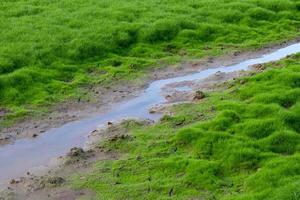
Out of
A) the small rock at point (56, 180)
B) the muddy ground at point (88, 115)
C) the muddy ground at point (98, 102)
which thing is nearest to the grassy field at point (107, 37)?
the muddy ground at point (98, 102)

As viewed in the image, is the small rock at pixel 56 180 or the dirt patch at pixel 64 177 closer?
the dirt patch at pixel 64 177

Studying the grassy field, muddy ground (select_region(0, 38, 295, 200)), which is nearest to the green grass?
muddy ground (select_region(0, 38, 295, 200))

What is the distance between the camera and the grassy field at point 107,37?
1800 cm

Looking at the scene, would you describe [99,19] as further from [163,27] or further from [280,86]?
[280,86]

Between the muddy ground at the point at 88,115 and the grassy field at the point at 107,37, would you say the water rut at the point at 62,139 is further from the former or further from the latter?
the grassy field at the point at 107,37

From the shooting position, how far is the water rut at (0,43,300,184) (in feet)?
44.9


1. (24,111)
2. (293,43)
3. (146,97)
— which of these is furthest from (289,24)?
(24,111)

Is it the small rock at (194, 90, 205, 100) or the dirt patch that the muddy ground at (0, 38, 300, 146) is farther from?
the small rock at (194, 90, 205, 100)

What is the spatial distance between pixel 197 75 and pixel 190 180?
7.41 meters

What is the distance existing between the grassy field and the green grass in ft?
12.8

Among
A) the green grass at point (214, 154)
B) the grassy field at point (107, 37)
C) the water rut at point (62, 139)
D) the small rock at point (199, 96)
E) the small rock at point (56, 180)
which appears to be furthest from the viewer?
the grassy field at point (107, 37)

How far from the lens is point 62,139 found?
1485cm

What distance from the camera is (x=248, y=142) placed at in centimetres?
1350

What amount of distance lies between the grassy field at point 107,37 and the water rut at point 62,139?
55.1 inches
